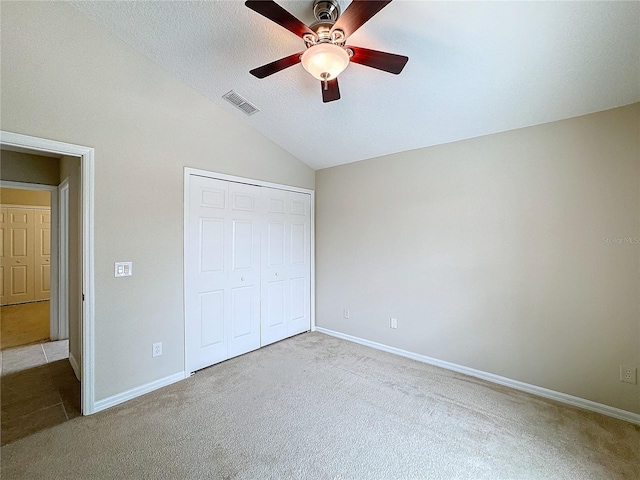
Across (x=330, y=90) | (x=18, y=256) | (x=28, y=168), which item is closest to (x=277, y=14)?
(x=330, y=90)

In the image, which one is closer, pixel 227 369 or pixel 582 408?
pixel 582 408

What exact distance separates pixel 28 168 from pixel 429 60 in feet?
15.5

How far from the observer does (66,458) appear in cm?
179

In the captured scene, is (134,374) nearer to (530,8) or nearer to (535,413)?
(535,413)

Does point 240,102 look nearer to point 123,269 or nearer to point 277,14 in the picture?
point 277,14

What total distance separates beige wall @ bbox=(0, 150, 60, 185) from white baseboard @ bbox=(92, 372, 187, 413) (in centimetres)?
303

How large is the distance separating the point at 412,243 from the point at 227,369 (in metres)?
2.49

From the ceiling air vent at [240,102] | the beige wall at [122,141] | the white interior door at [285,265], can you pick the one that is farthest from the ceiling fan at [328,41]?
the white interior door at [285,265]

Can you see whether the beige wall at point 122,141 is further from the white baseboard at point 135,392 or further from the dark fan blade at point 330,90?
the dark fan blade at point 330,90

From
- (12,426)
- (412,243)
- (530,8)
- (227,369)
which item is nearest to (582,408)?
(412,243)

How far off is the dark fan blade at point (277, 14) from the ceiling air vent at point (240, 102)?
147 cm

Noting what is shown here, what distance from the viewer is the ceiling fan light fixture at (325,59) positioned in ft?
5.20

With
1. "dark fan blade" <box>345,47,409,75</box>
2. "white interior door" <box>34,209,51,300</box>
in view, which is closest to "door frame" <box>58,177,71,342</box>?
"white interior door" <box>34,209,51,300</box>

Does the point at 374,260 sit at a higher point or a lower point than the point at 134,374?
higher
